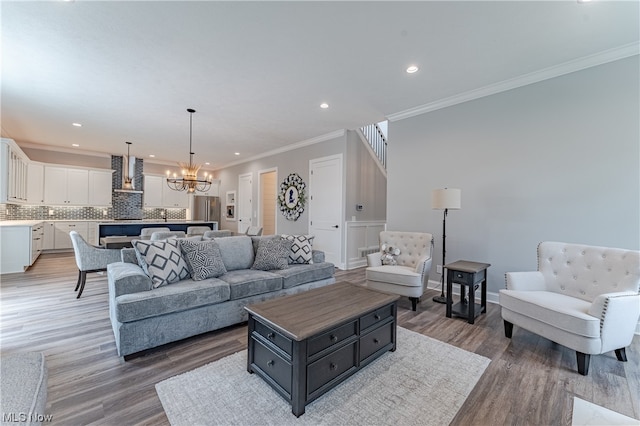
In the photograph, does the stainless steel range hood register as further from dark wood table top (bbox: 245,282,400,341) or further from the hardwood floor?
dark wood table top (bbox: 245,282,400,341)

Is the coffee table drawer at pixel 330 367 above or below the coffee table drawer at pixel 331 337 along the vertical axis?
below

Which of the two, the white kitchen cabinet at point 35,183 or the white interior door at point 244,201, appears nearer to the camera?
the white kitchen cabinet at point 35,183

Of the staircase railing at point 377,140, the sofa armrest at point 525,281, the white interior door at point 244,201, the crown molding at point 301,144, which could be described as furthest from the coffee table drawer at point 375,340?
the white interior door at point 244,201

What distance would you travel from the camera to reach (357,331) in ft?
6.58

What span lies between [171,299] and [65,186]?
299 inches

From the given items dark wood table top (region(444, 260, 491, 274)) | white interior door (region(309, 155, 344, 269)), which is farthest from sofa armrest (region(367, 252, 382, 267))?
white interior door (region(309, 155, 344, 269))

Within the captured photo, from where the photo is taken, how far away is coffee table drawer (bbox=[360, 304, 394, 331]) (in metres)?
2.08

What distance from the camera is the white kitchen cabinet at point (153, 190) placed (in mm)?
8609

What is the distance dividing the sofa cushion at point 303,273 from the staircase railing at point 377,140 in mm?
3564

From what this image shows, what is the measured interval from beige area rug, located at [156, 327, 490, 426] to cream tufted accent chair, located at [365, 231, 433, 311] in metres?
1.08

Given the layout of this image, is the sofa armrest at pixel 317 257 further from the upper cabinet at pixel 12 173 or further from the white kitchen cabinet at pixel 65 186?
the white kitchen cabinet at pixel 65 186

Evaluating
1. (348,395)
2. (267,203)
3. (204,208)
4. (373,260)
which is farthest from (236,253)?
(204,208)

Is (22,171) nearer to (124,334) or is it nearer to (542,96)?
(124,334)

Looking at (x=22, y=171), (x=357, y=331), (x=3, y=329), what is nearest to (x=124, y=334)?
(x=3, y=329)
